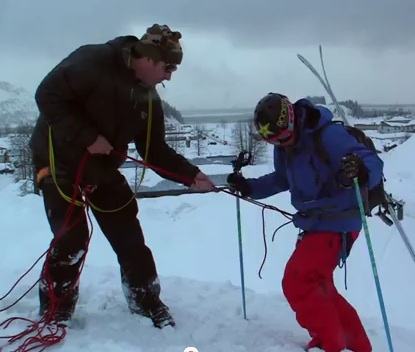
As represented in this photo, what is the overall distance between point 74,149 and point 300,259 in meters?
1.78

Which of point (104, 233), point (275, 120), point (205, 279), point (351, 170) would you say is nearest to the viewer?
point (351, 170)

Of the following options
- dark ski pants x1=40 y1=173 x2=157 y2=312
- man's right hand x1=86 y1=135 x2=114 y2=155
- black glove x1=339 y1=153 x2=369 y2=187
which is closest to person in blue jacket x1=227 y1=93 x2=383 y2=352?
black glove x1=339 y1=153 x2=369 y2=187

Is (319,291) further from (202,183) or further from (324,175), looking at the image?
(202,183)

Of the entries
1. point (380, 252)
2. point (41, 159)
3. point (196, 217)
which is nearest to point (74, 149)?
point (41, 159)

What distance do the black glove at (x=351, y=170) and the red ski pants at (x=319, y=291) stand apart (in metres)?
0.53

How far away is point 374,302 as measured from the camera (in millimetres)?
7254

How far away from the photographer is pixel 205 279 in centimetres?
797

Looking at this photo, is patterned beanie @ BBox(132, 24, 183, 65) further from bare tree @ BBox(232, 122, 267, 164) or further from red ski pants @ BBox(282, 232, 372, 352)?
red ski pants @ BBox(282, 232, 372, 352)

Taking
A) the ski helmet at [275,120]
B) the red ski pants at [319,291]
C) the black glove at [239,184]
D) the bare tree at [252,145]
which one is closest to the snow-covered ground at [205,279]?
the red ski pants at [319,291]

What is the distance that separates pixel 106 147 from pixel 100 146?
49 mm

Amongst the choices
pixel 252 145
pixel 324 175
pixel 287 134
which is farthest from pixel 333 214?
pixel 252 145

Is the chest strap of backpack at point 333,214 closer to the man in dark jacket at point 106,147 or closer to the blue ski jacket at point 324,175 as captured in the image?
the blue ski jacket at point 324,175

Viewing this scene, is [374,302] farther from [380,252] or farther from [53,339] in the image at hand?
[53,339]

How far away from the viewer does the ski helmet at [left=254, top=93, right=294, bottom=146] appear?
3.65m
